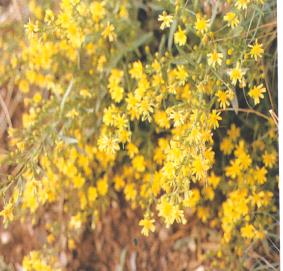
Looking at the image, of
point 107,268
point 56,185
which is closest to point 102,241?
point 107,268

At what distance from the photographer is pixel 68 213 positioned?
5.33 feet

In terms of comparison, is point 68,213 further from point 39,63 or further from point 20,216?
point 39,63

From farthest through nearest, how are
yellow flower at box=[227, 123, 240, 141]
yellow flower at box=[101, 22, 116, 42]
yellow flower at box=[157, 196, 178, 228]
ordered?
yellow flower at box=[227, 123, 240, 141]
yellow flower at box=[101, 22, 116, 42]
yellow flower at box=[157, 196, 178, 228]

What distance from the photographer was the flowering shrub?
117 cm

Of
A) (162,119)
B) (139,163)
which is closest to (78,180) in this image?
(139,163)

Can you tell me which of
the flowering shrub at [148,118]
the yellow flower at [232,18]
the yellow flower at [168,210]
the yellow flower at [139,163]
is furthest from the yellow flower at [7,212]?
the yellow flower at [232,18]

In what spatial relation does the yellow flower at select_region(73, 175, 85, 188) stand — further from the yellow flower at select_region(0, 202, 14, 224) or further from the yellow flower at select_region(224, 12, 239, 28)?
the yellow flower at select_region(224, 12, 239, 28)

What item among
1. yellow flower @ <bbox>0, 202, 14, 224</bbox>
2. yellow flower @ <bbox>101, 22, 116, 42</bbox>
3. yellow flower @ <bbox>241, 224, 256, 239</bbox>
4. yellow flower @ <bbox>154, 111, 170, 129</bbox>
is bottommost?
yellow flower @ <bbox>241, 224, 256, 239</bbox>

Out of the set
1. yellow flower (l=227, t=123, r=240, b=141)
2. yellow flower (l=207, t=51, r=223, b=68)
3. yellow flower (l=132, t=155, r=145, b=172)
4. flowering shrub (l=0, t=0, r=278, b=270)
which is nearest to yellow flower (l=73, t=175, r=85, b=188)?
flowering shrub (l=0, t=0, r=278, b=270)

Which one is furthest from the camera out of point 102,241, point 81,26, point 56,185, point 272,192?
point 102,241

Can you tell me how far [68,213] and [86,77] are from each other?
392 mm

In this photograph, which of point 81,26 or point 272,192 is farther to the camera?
point 272,192

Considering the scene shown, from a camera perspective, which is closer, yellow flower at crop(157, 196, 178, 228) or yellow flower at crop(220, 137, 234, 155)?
yellow flower at crop(157, 196, 178, 228)

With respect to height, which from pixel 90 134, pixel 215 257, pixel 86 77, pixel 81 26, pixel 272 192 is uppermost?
pixel 81 26
